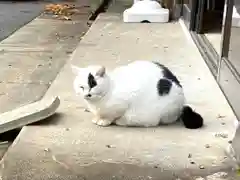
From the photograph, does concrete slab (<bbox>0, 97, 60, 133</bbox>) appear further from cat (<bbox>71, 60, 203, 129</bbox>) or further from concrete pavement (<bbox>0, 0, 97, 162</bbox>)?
cat (<bbox>71, 60, 203, 129</bbox>)

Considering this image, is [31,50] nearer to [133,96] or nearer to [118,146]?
[133,96]

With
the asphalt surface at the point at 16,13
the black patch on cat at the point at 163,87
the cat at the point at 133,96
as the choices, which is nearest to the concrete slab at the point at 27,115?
the cat at the point at 133,96

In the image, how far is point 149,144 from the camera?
2387 millimetres

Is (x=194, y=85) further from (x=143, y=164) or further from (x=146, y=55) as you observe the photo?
(x=143, y=164)

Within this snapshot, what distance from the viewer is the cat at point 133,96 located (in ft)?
8.09

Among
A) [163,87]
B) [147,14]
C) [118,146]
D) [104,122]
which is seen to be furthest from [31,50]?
[118,146]

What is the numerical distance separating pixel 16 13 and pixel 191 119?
14.4ft

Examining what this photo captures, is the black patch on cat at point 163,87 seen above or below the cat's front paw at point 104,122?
above

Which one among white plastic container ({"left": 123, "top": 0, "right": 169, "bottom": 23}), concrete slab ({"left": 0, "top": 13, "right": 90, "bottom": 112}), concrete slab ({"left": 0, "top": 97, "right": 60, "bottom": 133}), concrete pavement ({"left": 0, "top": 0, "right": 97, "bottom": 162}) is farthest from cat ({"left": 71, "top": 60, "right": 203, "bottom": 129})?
white plastic container ({"left": 123, "top": 0, "right": 169, "bottom": 23})

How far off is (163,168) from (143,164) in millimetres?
84

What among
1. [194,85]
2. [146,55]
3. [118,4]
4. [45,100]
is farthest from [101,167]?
[118,4]

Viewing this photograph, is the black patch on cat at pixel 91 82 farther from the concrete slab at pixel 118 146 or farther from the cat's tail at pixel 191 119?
the cat's tail at pixel 191 119

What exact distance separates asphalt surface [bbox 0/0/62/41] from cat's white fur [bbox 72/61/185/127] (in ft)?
8.89

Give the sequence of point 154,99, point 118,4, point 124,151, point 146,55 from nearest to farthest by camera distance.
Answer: point 124,151, point 154,99, point 146,55, point 118,4
